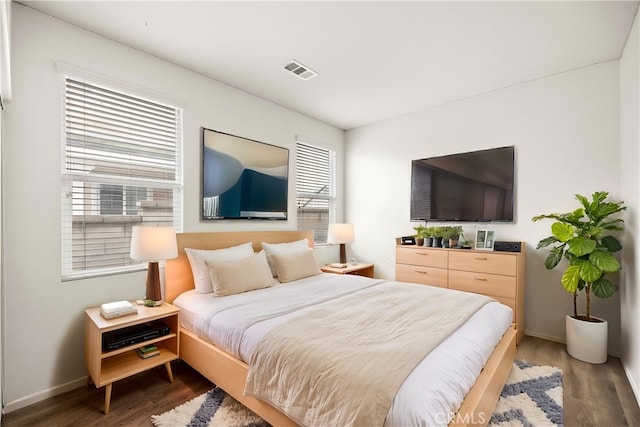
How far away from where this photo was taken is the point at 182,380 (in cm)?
231

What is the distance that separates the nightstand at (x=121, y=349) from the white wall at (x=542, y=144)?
312 centimetres

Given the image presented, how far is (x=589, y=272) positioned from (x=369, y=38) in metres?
2.63

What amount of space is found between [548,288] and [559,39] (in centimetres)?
235

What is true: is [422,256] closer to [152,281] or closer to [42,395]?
[152,281]

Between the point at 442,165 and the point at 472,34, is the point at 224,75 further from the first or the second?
the point at 442,165

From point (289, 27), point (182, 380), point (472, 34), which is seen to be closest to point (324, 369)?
point (182, 380)

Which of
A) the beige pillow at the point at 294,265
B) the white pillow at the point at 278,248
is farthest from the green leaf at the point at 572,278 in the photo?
the white pillow at the point at 278,248

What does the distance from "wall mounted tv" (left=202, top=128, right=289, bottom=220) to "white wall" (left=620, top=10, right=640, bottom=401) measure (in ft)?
10.8

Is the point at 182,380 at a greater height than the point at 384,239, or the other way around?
the point at 384,239

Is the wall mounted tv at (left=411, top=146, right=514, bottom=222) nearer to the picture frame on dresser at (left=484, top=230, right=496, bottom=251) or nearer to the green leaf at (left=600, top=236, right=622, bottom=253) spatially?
the picture frame on dresser at (left=484, top=230, right=496, bottom=251)

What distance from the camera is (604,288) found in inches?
98.2

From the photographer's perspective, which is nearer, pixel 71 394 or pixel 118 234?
pixel 71 394

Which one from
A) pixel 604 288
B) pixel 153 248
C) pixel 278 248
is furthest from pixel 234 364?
pixel 604 288
